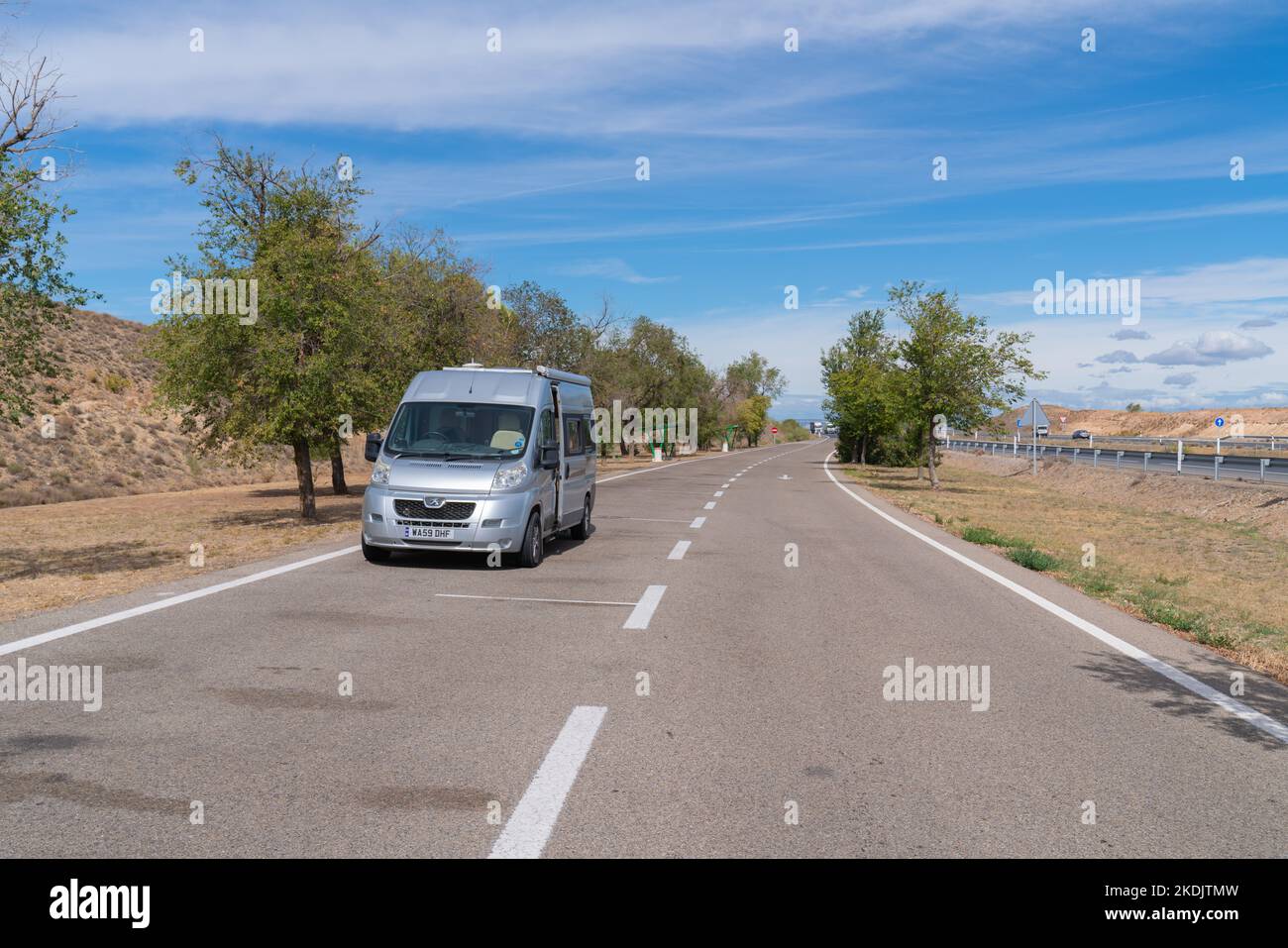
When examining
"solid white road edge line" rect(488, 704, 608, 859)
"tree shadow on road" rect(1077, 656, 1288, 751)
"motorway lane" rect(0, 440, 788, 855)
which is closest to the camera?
"solid white road edge line" rect(488, 704, 608, 859)

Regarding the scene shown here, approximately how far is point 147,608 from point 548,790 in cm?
593

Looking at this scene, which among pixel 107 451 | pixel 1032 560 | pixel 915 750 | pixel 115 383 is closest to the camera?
pixel 915 750

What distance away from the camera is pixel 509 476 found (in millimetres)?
11828

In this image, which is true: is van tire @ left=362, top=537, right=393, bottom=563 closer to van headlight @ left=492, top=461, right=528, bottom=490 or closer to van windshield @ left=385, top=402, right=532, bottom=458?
van windshield @ left=385, top=402, right=532, bottom=458

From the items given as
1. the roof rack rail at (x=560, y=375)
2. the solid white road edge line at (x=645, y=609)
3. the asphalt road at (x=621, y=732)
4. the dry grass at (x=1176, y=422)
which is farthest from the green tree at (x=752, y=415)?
the asphalt road at (x=621, y=732)

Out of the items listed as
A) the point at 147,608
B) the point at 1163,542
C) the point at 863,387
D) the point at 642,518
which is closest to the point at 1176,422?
the point at 863,387

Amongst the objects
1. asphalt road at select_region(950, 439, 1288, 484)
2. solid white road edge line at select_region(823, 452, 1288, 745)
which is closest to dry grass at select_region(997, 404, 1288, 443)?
asphalt road at select_region(950, 439, 1288, 484)

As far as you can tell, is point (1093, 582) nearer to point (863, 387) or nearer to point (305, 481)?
point (305, 481)

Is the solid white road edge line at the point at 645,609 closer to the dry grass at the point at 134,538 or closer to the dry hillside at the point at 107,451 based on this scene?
the dry grass at the point at 134,538

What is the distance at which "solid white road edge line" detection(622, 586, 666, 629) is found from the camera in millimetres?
8469

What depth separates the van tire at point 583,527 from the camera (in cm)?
1508

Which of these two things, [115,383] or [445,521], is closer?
[445,521]

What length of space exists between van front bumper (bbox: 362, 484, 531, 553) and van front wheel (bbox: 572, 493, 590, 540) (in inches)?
137
